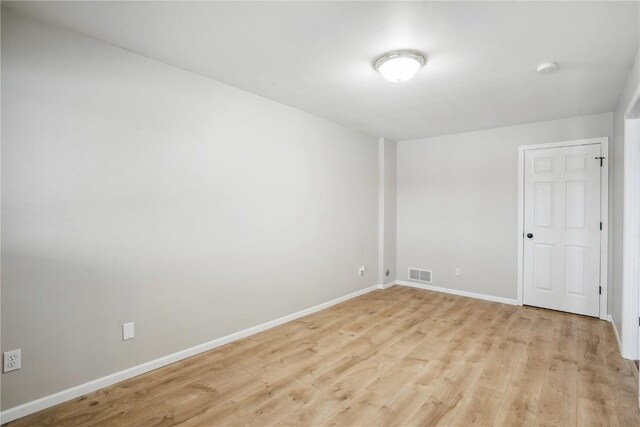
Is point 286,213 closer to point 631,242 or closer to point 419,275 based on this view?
point 419,275

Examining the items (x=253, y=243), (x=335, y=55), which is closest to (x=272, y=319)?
(x=253, y=243)

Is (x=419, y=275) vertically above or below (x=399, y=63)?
below

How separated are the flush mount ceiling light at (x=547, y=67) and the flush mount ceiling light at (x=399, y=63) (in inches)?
38.2

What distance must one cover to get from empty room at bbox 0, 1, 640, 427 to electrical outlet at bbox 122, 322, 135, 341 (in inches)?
0.4

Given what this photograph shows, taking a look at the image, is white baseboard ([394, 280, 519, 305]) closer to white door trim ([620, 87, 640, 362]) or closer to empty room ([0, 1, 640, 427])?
empty room ([0, 1, 640, 427])

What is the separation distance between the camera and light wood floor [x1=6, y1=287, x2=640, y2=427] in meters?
1.95

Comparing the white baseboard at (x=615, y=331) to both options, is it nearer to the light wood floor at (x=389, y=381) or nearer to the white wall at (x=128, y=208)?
the light wood floor at (x=389, y=381)

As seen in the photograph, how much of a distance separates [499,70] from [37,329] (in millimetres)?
3909

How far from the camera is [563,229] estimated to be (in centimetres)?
397

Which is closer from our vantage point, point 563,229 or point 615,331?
point 615,331

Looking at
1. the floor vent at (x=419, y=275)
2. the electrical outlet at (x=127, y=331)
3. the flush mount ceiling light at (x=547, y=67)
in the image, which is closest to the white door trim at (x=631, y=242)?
the flush mount ceiling light at (x=547, y=67)

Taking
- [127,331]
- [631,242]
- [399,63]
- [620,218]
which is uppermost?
[399,63]

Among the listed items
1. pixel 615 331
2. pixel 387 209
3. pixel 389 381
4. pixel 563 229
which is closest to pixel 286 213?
pixel 389 381

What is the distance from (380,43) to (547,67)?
1446 millimetres
